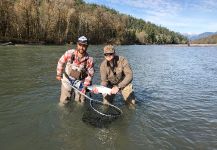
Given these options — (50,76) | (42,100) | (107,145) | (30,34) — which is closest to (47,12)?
(30,34)

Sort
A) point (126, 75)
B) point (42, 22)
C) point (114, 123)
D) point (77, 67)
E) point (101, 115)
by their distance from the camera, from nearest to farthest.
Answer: point (114, 123)
point (101, 115)
point (126, 75)
point (77, 67)
point (42, 22)

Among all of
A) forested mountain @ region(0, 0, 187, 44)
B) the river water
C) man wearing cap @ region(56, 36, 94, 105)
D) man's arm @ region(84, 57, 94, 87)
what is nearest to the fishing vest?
man wearing cap @ region(56, 36, 94, 105)

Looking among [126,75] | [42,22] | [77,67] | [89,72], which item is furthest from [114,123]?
[42,22]

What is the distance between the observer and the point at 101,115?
9734 millimetres

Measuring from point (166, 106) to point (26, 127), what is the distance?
5.61 meters

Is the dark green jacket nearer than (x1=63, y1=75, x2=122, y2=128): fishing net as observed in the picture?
No

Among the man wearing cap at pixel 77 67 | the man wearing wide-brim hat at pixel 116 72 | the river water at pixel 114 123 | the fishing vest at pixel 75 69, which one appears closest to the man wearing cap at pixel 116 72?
the man wearing wide-brim hat at pixel 116 72

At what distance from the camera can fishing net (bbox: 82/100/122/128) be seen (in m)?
9.12

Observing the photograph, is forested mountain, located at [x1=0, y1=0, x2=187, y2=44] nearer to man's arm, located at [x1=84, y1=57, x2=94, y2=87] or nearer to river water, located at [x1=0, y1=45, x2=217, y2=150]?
river water, located at [x1=0, y1=45, x2=217, y2=150]

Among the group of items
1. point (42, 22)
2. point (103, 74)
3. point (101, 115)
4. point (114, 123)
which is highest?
point (42, 22)

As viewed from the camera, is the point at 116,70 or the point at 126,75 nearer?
the point at 126,75

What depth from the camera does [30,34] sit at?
71000 millimetres

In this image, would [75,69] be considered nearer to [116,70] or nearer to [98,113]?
[116,70]

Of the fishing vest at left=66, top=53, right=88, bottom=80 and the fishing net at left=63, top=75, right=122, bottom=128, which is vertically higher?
the fishing vest at left=66, top=53, right=88, bottom=80
